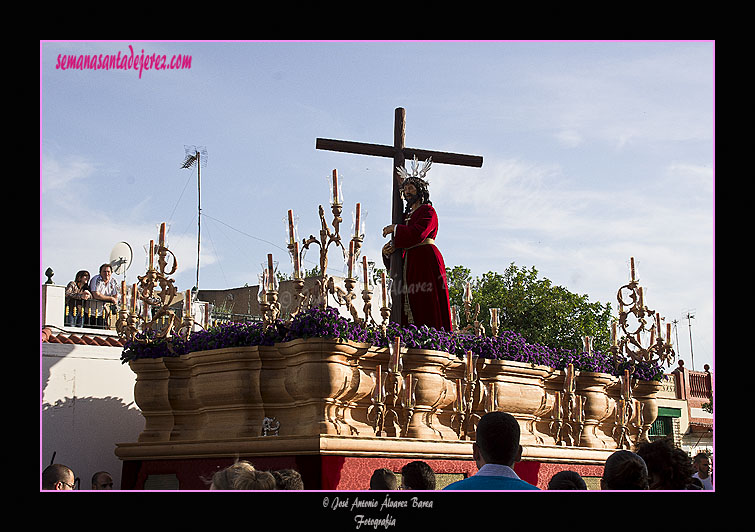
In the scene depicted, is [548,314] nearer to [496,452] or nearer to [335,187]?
[335,187]

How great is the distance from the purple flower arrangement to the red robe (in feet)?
1.92

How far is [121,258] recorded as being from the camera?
19.0 metres

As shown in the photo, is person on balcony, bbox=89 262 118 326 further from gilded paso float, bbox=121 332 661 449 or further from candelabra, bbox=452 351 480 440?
candelabra, bbox=452 351 480 440

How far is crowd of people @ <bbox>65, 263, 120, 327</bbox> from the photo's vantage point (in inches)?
693

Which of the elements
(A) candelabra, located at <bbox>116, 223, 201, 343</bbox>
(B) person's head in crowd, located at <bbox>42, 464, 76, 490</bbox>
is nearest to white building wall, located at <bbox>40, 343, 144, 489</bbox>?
(A) candelabra, located at <bbox>116, 223, 201, 343</bbox>

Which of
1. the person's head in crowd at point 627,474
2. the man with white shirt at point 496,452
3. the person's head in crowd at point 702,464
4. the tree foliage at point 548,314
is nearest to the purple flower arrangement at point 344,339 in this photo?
the person's head in crowd at point 702,464

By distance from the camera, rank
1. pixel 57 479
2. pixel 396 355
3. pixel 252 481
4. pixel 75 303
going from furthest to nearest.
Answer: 1. pixel 75 303
2. pixel 396 355
3. pixel 57 479
4. pixel 252 481

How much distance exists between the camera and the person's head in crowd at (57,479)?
8.15 m

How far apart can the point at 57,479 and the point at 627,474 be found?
4762 mm

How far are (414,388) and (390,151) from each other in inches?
156

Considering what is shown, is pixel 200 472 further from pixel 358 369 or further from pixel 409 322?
pixel 409 322

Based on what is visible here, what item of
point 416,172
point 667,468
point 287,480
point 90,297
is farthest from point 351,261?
point 90,297

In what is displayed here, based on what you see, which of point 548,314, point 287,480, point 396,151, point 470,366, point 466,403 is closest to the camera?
point 287,480

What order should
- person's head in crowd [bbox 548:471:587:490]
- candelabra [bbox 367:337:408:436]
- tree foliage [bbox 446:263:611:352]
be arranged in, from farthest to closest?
1. tree foliage [bbox 446:263:611:352]
2. candelabra [bbox 367:337:408:436]
3. person's head in crowd [bbox 548:471:587:490]
